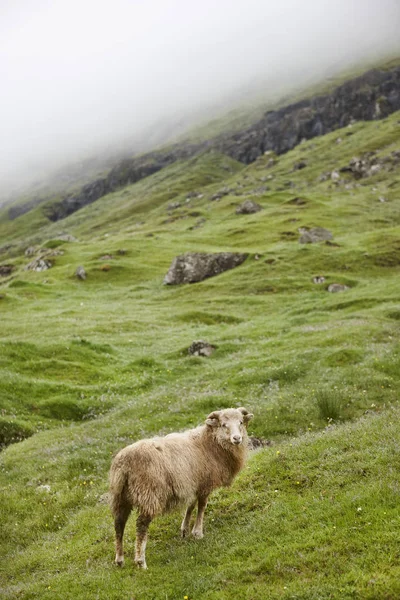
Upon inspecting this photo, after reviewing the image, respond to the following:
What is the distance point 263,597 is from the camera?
8711mm

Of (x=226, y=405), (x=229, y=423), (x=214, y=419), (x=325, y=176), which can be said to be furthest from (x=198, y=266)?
(x=325, y=176)

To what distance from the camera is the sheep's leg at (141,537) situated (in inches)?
412

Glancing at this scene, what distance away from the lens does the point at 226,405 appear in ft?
84.1

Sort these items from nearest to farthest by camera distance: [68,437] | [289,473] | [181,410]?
[289,473]
[68,437]
[181,410]

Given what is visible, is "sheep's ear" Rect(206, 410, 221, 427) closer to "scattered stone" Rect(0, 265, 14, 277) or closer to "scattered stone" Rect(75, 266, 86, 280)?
"scattered stone" Rect(75, 266, 86, 280)

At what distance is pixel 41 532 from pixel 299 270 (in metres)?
60.7

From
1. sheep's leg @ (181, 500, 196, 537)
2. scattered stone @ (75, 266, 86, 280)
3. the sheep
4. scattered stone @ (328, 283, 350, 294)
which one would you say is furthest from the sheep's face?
scattered stone @ (75, 266, 86, 280)

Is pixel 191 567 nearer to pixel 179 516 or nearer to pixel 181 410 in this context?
pixel 179 516

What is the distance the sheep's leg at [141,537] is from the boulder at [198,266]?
211 feet

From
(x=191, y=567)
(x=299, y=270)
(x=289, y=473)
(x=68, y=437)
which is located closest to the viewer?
(x=191, y=567)

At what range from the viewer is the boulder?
75.1 meters

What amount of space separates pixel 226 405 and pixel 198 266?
171 ft

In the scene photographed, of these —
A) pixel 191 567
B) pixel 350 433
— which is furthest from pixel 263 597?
pixel 350 433

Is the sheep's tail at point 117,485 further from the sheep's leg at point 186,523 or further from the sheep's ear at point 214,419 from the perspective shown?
the sheep's ear at point 214,419
